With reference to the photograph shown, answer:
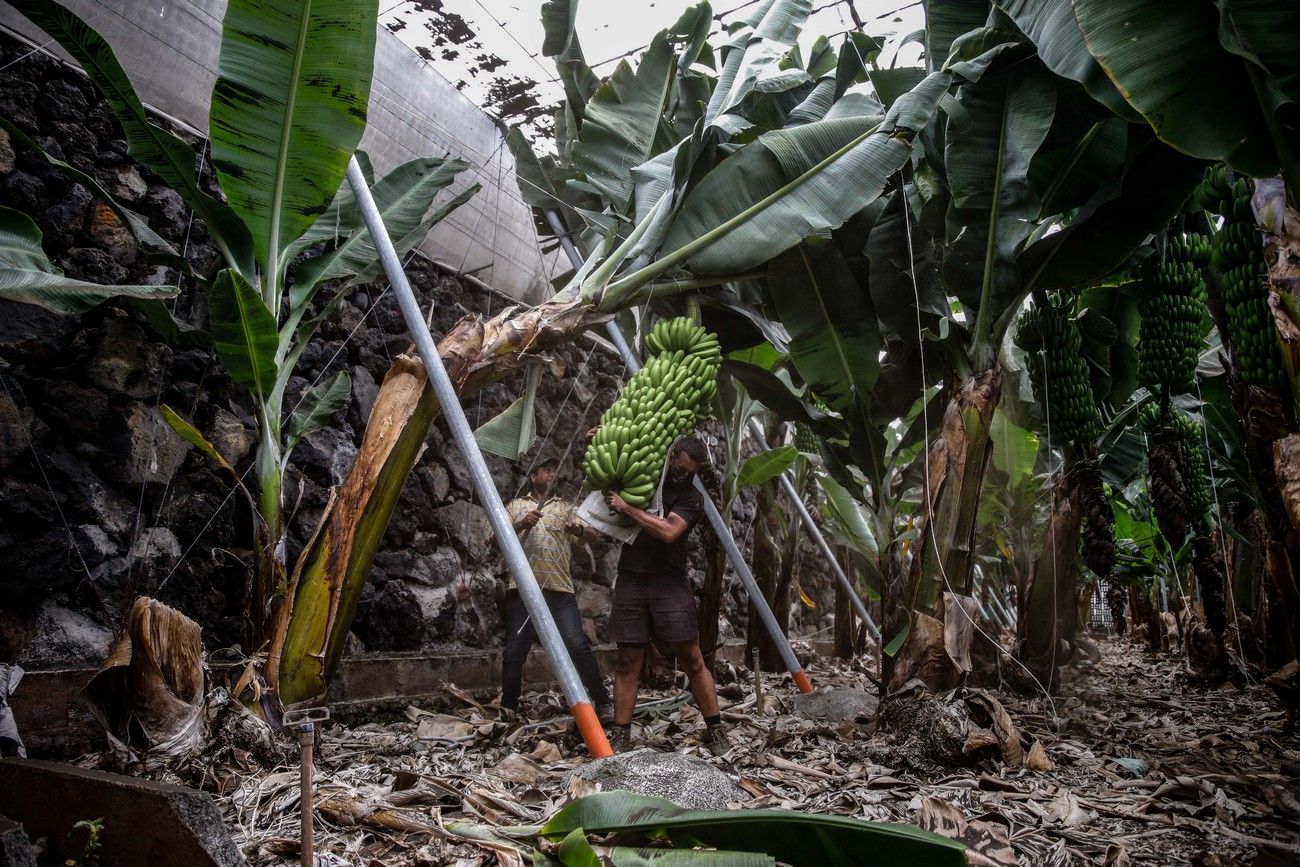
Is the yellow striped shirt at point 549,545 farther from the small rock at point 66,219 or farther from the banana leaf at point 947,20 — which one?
the banana leaf at point 947,20

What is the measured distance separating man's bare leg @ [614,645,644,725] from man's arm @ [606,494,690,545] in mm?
438

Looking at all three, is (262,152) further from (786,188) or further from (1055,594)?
(1055,594)

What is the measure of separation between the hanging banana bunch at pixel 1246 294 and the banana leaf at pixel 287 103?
2742mm

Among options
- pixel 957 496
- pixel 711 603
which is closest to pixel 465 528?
pixel 711 603

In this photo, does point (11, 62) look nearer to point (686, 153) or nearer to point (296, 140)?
point (296, 140)

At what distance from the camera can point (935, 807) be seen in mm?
2014

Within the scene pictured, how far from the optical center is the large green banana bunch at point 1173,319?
3.07 meters

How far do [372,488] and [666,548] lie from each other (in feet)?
3.59

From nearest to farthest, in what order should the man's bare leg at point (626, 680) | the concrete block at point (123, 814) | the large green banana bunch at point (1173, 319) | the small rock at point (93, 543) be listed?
the concrete block at point (123, 814) < the small rock at point (93, 543) < the man's bare leg at point (626, 680) < the large green banana bunch at point (1173, 319)

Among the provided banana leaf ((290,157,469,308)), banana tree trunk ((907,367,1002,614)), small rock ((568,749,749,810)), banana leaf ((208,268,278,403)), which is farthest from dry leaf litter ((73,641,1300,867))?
banana leaf ((290,157,469,308))

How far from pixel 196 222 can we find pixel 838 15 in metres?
3.00

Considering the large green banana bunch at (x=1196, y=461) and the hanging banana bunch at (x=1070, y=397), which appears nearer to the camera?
the hanging banana bunch at (x=1070, y=397)

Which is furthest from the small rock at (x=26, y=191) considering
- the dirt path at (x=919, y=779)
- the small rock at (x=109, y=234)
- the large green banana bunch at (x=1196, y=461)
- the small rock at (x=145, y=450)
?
the large green banana bunch at (x=1196, y=461)

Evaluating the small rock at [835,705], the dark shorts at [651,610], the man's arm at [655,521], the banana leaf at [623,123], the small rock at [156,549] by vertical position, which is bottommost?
the small rock at [835,705]
